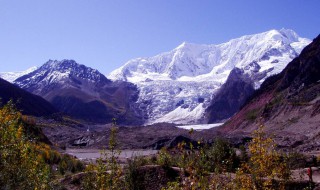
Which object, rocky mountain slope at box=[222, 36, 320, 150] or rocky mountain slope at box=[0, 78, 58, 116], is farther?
rocky mountain slope at box=[0, 78, 58, 116]

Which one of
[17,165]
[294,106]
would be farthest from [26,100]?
[17,165]

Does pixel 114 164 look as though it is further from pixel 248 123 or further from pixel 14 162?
pixel 248 123

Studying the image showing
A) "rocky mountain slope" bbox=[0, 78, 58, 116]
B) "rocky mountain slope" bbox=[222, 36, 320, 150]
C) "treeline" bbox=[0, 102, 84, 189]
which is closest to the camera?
Answer: "treeline" bbox=[0, 102, 84, 189]

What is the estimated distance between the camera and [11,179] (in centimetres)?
751

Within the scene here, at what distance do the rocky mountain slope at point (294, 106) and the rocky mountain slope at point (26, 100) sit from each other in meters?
78.2

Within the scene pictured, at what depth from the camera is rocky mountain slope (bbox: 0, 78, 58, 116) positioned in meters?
142

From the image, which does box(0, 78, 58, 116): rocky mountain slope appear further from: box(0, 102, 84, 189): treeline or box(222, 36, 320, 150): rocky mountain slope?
box(0, 102, 84, 189): treeline

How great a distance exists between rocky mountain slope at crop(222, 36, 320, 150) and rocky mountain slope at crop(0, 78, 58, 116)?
7818 centimetres

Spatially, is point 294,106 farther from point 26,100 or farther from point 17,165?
point 26,100

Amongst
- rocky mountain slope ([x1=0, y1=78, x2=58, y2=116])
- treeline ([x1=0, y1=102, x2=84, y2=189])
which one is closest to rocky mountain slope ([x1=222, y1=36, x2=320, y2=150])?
treeline ([x1=0, y1=102, x2=84, y2=189])

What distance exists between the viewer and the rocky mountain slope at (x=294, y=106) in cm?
5125

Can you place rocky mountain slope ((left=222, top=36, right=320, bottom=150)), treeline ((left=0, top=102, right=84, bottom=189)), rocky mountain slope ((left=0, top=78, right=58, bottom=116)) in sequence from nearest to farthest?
treeline ((left=0, top=102, right=84, bottom=189)), rocky mountain slope ((left=222, top=36, right=320, bottom=150)), rocky mountain slope ((left=0, top=78, right=58, bottom=116))

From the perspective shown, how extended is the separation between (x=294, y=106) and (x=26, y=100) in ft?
379

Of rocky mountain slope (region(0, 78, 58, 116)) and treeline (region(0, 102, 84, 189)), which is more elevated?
rocky mountain slope (region(0, 78, 58, 116))
